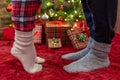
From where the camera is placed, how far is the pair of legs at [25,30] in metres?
1.17

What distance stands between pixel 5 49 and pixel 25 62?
55cm

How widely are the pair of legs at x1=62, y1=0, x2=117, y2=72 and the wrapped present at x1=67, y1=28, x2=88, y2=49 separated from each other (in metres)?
0.42

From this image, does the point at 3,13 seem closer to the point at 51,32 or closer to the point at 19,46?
the point at 51,32

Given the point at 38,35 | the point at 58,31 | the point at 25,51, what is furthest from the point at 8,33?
the point at 25,51

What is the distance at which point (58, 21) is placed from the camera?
2.04 meters

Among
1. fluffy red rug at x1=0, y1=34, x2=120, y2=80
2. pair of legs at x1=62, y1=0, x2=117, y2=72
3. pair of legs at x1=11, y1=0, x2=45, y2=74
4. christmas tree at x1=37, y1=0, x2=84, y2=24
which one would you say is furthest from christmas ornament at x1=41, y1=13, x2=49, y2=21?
pair of legs at x1=11, y1=0, x2=45, y2=74

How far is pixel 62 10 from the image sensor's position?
85.7 inches

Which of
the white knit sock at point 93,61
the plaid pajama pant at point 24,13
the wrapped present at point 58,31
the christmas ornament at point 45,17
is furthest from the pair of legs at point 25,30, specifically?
the christmas ornament at point 45,17

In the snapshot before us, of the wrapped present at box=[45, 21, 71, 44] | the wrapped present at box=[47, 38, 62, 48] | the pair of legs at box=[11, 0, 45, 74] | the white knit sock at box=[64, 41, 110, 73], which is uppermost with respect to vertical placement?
the pair of legs at box=[11, 0, 45, 74]

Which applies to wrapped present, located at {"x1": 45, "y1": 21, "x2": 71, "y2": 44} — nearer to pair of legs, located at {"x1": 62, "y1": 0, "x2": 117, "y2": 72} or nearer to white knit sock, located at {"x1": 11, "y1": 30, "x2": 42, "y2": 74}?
pair of legs, located at {"x1": 62, "y1": 0, "x2": 117, "y2": 72}

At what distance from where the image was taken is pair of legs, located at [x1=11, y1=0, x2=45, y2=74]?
1170 mm

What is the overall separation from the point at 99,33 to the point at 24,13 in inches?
14.9

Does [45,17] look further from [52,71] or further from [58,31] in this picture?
[52,71]

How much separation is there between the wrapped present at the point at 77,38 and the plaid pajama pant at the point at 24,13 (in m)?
0.70
